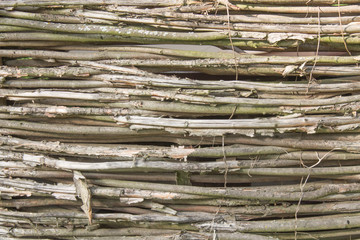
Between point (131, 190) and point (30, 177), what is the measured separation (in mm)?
376

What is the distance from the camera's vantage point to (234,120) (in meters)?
1.00

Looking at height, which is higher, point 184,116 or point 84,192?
point 184,116

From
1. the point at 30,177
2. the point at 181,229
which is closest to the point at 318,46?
the point at 181,229

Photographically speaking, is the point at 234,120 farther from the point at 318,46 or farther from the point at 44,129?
the point at 44,129

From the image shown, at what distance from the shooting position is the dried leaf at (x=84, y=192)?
1025 mm

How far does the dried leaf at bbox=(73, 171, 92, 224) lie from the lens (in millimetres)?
1025

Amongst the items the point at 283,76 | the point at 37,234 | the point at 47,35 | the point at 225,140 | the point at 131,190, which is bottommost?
the point at 37,234

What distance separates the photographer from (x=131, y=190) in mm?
1044

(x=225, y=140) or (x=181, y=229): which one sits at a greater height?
(x=225, y=140)

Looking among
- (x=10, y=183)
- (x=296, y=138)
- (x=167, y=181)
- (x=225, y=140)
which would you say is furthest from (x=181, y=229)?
(x=10, y=183)

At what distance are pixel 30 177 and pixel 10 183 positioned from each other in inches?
2.5

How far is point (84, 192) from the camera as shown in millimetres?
1027

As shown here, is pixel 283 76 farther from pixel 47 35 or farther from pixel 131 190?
pixel 47 35

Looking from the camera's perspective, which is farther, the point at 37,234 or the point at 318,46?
the point at 37,234
